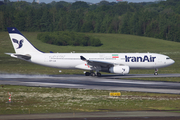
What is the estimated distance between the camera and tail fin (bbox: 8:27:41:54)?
49188mm

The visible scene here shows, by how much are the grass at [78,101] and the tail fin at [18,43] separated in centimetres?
1688

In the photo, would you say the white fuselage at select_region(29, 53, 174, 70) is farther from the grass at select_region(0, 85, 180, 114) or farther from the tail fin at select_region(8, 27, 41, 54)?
the grass at select_region(0, 85, 180, 114)

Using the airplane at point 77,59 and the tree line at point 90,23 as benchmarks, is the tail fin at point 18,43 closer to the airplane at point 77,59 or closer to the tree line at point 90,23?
the airplane at point 77,59

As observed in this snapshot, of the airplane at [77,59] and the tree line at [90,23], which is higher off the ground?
the tree line at [90,23]

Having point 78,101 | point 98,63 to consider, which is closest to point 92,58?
point 98,63

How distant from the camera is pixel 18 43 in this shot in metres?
49.4

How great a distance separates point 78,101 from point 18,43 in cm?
2629

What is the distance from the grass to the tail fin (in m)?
16.9

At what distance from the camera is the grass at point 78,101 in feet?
76.4

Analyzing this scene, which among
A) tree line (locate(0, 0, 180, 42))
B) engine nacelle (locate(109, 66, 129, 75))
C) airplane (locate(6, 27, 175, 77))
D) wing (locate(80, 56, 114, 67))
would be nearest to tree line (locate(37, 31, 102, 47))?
tree line (locate(0, 0, 180, 42))

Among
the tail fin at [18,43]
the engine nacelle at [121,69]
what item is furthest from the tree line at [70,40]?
the engine nacelle at [121,69]

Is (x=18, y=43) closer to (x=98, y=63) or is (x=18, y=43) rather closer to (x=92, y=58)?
(x=92, y=58)

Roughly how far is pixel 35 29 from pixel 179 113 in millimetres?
157205

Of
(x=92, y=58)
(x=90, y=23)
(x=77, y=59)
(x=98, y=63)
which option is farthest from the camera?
(x=90, y=23)
